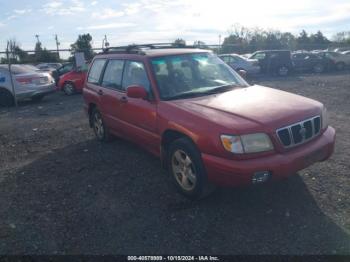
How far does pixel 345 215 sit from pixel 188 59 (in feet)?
9.66

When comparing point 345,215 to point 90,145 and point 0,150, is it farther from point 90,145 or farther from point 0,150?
point 0,150

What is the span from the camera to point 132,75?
211 inches

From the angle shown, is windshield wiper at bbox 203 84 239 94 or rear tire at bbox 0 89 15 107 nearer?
windshield wiper at bbox 203 84 239 94

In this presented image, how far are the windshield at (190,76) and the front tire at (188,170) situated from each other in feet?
2.53

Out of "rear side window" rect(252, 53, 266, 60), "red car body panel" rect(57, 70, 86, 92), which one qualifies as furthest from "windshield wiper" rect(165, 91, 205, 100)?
"rear side window" rect(252, 53, 266, 60)

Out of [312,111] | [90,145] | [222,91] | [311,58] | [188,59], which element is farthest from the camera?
[311,58]

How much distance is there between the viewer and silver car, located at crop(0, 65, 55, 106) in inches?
504

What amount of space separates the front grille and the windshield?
1272 mm

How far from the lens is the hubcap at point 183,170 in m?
4.16

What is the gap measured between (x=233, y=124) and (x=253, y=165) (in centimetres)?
47

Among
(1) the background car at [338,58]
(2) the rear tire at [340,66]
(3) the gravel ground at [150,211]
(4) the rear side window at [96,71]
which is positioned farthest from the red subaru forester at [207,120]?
(2) the rear tire at [340,66]

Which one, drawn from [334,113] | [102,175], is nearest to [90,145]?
[102,175]

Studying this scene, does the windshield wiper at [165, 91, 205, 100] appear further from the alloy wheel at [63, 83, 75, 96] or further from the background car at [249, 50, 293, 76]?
the background car at [249, 50, 293, 76]

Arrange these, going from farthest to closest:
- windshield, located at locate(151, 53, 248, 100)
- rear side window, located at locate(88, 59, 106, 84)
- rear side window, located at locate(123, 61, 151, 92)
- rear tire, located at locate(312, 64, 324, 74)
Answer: rear tire, located at locate(312, 64, 324, 74) < rear side window, located at locate(88, 59, 106, 84) < rear side window, located at locate(123, 61, 151, 92) < windshield, located at locate(151, 53, 248, 100)
